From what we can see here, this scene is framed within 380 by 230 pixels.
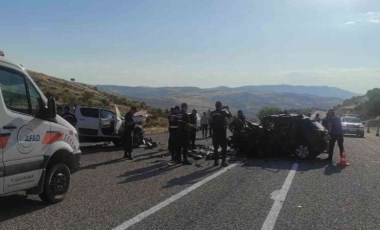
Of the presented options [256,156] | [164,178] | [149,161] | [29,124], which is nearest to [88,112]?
[149,161]

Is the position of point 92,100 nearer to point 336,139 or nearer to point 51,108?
point 336,139

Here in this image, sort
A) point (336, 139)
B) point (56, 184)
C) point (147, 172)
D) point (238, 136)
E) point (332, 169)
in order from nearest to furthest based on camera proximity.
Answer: point (56, 184)
point (147, 172)
point (332, 169)
point (336, 139)
point (238, 136)

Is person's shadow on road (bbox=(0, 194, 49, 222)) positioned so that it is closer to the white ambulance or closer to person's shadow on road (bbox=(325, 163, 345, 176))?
the white ambulance

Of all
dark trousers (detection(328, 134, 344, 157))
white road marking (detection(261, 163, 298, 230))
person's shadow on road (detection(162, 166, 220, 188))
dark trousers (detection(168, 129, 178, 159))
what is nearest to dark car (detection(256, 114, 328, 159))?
dark trousers (detection(328, 134, 344, 157))

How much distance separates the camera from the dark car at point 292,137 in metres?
16.8

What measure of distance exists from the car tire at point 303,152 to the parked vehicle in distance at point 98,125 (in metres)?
7.63

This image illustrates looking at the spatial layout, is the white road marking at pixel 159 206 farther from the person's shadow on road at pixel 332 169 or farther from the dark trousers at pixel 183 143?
the person's shadow on road at pixel 332 169

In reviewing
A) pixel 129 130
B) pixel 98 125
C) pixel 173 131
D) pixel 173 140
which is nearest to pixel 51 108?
pixel 173 131

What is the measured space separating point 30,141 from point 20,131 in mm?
330

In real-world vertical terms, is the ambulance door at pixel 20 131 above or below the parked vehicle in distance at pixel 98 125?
above

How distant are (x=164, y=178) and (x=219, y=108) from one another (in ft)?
12.9

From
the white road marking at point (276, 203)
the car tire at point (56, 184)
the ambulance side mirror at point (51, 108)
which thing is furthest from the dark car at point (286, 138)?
the ambulance side mirror at point (51, 108)

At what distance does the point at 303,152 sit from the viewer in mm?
16828

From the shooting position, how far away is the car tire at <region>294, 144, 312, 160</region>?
16.8 meters
